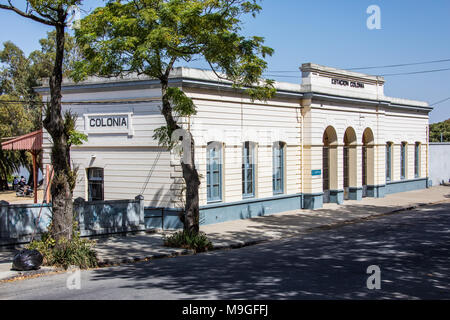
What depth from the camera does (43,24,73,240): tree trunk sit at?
13000 mm

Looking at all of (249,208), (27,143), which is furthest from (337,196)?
(27,143)

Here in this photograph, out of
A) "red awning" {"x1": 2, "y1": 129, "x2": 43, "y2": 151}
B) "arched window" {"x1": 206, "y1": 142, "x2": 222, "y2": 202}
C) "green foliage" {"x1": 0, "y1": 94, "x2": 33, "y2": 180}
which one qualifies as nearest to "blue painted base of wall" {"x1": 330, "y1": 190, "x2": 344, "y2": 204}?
"arched window" {"x1": 206, "y1": 142, "x2": 222, "y2": 202}

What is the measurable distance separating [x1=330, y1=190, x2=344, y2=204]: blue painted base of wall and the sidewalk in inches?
16.6

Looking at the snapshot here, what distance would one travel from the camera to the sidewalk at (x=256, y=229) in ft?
47.8

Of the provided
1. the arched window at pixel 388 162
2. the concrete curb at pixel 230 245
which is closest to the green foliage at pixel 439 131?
the arched window at pixel 388 162

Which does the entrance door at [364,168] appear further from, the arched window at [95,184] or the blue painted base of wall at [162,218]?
the arched window at [95,184]

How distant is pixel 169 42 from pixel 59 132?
13.2 feet

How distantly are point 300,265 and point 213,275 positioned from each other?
2386 millimetres

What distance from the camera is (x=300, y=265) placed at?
487 inches

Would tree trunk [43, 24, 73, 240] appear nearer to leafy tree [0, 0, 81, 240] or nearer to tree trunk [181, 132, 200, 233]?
leafy tree [0, 0, 81, 240]

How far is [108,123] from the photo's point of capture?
20.4 metres
